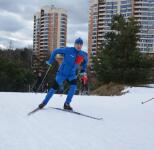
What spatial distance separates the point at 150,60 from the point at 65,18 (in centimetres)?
7814

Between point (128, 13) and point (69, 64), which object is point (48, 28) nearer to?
point (128, 13)

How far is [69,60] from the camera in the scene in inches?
362

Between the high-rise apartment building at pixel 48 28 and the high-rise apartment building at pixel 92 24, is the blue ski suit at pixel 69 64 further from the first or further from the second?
the high-rise apartment building at pixel 48 28

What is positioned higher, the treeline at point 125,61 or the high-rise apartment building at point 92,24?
the high-rise apartment building at point 92,24

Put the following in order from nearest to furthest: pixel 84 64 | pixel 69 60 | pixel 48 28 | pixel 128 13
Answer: pixel 69 60, pixel 84 64, pixel 128 13, pixel 48 28

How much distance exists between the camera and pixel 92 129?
257 inches

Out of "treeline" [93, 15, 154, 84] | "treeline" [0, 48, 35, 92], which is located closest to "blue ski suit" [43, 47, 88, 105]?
"treeline" [93, 15, 154, 84]

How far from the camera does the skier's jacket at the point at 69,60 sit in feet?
30.2

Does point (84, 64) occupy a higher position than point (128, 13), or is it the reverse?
point (128, 13)

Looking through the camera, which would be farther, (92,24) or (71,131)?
(92,24)

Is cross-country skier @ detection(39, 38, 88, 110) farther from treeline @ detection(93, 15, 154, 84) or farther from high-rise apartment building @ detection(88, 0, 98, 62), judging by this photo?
high-rise apartment building @ detection(88, 0, 98, 62)

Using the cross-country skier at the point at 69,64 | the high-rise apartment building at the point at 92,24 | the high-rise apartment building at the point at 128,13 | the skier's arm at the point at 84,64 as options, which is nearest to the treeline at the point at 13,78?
the high-rise apartment building at the point at 92,24

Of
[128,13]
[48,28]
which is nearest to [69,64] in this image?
[128,13]

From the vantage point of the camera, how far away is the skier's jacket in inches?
362
